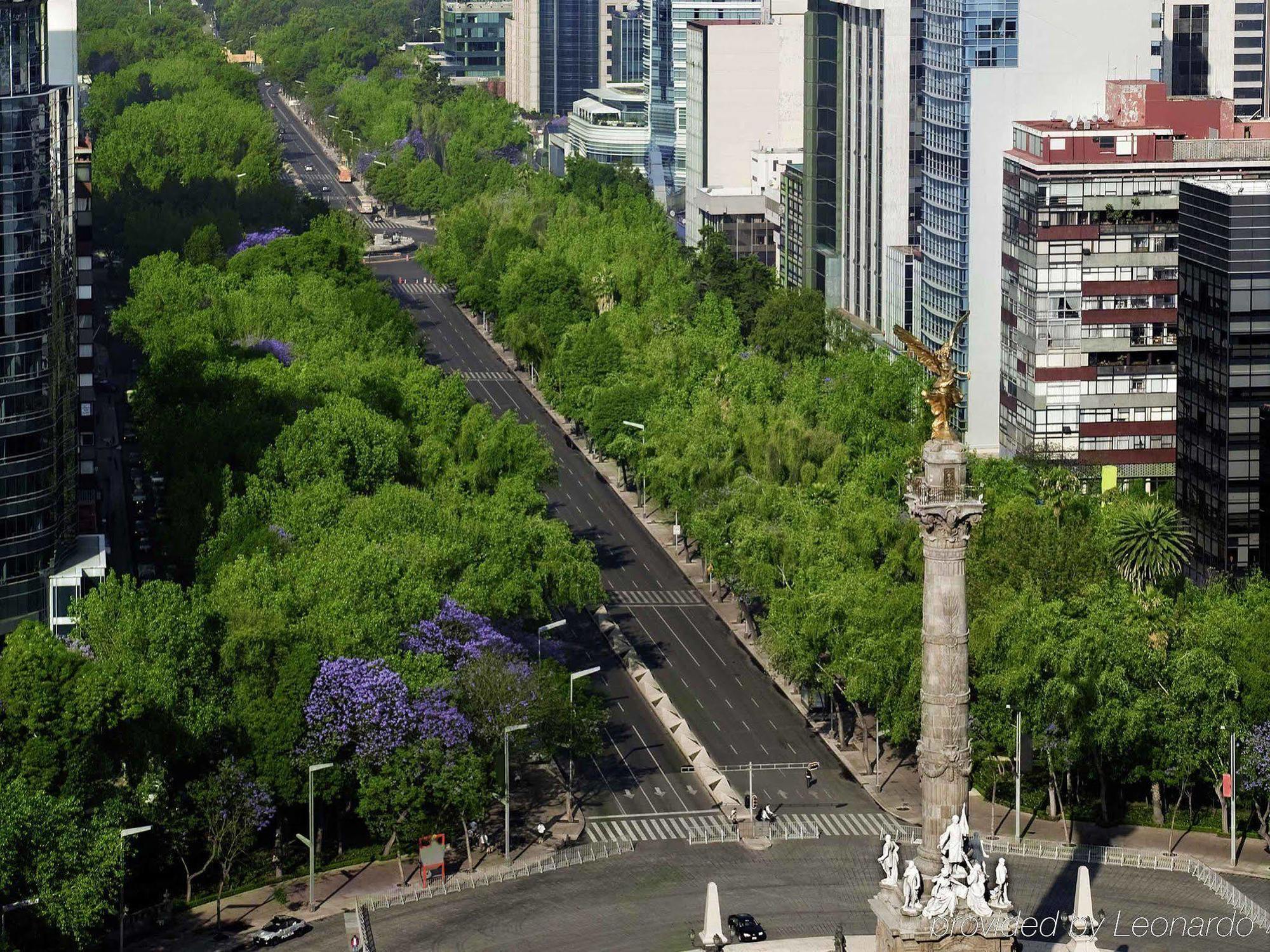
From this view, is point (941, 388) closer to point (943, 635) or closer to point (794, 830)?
point (943, 635)

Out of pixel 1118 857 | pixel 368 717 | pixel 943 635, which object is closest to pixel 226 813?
pixel 368 717

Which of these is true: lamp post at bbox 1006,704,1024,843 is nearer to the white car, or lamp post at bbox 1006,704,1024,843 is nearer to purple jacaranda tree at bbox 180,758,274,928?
the white car

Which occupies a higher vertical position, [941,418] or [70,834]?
[941,418]

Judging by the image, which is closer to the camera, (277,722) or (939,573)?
(939,573)

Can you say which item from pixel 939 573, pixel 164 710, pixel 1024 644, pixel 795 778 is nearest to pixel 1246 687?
pixel 1024 644

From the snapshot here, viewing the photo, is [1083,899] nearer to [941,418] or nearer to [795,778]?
[941,418]

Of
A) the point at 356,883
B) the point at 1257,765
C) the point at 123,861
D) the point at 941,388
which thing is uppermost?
the point at 941,388

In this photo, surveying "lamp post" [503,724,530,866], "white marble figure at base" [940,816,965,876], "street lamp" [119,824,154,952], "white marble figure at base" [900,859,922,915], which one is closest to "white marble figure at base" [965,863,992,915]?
"white marble figure at base" [940,816,965,876]
